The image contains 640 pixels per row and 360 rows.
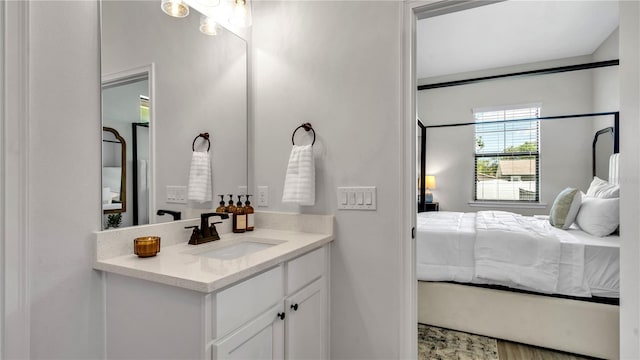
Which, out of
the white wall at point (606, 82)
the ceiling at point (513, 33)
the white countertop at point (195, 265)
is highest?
the ceiling at point (513, 33)

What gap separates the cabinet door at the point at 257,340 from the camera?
99 cm

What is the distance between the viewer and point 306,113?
1731mm

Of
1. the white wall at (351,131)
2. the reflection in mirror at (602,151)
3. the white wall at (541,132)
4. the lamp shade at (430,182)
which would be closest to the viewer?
the white wall at (351,131)

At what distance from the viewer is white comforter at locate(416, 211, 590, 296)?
212 cm

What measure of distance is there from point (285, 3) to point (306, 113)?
0.67m

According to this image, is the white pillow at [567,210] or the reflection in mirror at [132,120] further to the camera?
the white pillow at [567,210]

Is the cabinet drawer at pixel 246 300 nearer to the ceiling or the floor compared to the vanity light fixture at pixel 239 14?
nearer to the floor

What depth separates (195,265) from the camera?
1081mm

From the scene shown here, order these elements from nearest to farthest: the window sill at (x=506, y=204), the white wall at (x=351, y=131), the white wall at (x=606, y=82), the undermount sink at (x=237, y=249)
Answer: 1. the undermount sink at (x=237, y=249)
2. the white wall at (x=351, y=131)
3. the white wall at (x=606, y=82)
4. the window sill at (x=506, y=204)

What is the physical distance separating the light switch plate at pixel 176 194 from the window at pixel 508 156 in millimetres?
4700

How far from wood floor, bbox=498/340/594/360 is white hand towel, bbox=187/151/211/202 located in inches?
85.1

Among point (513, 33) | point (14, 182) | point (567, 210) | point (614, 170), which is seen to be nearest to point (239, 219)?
point (14, 182)

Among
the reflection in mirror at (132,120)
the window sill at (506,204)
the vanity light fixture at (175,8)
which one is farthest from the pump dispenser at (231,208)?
the window sill at (506,204)

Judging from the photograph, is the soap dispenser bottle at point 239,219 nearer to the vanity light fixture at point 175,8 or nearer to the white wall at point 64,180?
the white wall at point 64,180
